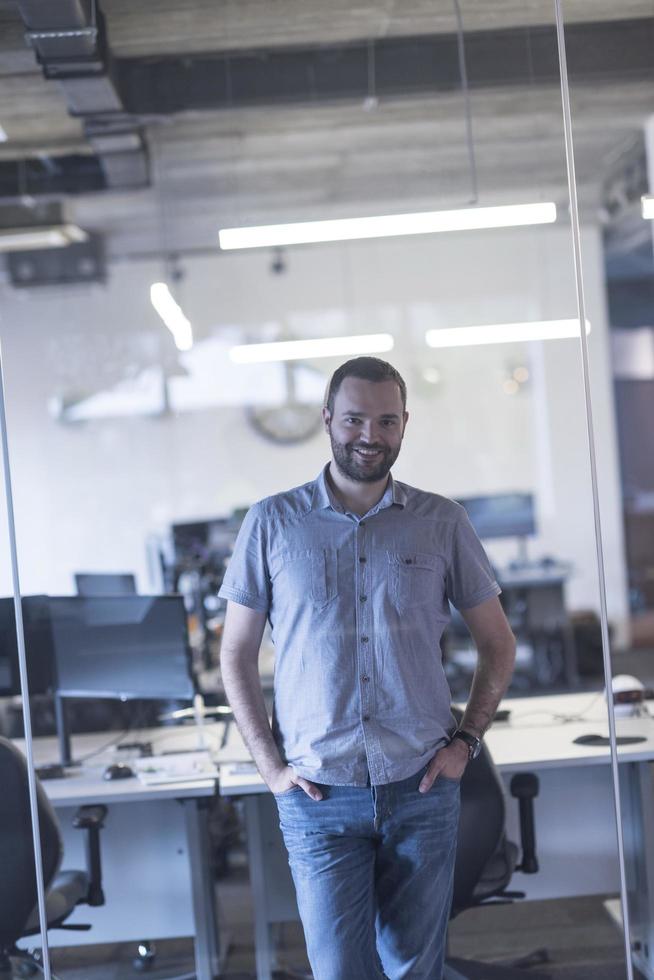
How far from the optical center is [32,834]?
321 centimetres

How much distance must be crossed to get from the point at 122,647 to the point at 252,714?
5.55 ft

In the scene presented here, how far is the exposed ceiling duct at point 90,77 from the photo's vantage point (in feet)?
13.2

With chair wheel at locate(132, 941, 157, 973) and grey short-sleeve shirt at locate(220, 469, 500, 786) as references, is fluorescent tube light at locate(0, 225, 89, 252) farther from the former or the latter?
grey short-sleeve shirt at locate(220, 469, 500, 786)

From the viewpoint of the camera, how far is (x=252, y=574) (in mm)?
2572

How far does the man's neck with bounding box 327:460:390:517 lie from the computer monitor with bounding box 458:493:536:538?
20.6 feet

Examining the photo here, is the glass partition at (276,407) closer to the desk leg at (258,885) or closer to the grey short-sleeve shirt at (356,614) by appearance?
the desk leg at (258,885)

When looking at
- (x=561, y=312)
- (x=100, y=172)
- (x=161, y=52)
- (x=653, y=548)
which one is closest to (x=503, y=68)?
(x=161, y=52)

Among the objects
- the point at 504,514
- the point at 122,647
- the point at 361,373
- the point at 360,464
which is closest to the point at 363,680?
the point at 360,464

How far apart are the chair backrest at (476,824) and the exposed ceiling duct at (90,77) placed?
289 centimetres

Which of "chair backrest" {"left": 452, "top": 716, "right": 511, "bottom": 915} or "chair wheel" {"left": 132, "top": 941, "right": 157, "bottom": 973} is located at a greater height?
"chair backrest" {"left": 452, "top": 716, "right": 511, "bottom": 915}

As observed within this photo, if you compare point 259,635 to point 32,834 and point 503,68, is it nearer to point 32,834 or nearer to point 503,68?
point 32,834

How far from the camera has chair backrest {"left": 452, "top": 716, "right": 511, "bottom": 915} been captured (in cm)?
335

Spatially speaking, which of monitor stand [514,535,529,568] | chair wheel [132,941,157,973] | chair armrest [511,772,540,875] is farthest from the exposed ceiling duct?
monitor stand [514,535,529,568]

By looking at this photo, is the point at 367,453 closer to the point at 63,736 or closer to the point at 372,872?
the point at 372,872
